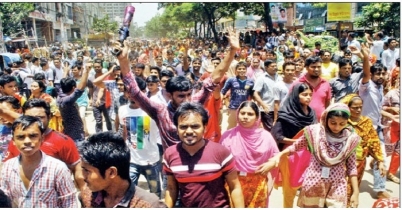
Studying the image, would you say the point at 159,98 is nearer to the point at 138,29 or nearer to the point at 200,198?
the point at 200,198

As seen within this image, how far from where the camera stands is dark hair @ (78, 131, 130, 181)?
188 centimetres

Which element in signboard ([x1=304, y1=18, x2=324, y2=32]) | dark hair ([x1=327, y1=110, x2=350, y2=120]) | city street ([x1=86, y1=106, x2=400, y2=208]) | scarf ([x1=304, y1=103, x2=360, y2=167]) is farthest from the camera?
signboard ([x1=304, y1=18, x2=324, y2=32])

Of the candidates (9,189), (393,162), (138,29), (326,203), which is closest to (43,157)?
(9,189)

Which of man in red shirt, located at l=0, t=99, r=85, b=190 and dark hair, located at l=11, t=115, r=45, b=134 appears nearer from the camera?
dark hair, located at l=11, t=115, r=45, b=134

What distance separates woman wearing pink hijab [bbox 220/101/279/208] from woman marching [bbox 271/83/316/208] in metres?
0.51

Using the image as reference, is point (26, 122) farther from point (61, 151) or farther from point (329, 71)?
point (329, 71)

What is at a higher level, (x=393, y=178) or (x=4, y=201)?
(x=4, y=201)

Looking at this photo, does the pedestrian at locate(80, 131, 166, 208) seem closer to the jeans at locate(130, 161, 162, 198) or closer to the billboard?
the jeans at locate(130, 161, 162, 198)

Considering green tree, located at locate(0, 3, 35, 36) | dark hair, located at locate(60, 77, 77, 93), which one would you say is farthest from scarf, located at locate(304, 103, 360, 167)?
green tree, located at locate(0, 3, 35, 36)

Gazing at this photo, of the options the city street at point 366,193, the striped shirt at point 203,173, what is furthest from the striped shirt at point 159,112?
the city street at point 366,193

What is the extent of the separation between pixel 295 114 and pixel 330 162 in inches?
30.5

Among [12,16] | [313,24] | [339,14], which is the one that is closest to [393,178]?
[339,14]

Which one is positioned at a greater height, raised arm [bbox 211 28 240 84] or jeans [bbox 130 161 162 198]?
raised arm [bbox 211 28 240 84]

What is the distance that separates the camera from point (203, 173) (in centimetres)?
235
